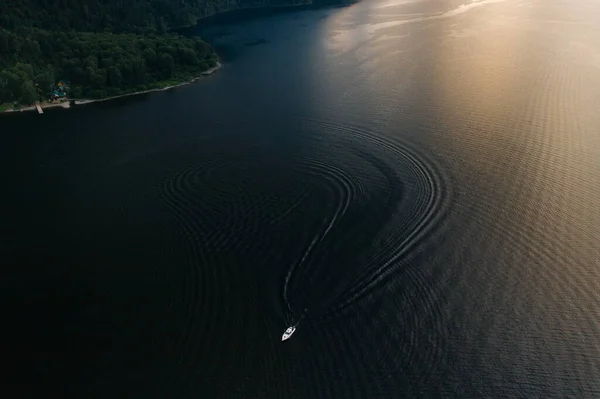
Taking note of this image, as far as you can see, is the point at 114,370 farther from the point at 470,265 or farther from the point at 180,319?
the point at 470,265

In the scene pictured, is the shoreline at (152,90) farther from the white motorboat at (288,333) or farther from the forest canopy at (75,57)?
the white motorboat at (288,333)

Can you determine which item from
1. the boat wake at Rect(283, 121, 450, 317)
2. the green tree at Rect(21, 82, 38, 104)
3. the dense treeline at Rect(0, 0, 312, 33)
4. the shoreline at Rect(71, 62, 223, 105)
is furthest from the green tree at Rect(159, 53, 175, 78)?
the boat wake at Rect(283, 121, 450, 317)

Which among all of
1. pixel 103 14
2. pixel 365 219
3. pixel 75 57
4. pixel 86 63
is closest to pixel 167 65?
pixel 86 63

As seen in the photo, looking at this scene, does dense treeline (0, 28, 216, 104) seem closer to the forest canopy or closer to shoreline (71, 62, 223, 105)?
the forest canopy

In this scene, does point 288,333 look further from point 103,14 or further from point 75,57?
point 103,14

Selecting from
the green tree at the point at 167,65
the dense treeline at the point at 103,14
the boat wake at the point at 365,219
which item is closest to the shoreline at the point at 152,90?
the green tree at the point at 167,65

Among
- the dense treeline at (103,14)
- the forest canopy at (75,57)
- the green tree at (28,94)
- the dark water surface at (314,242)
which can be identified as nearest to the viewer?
the dark water surface at (314,242)
